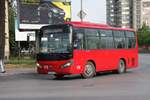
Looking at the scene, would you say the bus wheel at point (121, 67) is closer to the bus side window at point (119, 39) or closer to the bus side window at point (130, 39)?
the bus side window at point (119, 39)

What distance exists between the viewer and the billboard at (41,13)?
2113 inches

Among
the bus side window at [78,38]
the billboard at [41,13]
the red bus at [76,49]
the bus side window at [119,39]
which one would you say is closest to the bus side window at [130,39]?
the bus side window at [119,39]

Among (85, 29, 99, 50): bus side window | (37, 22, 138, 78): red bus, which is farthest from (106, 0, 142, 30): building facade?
(85, 29, 99, 50): bus side window

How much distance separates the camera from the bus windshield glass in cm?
2255

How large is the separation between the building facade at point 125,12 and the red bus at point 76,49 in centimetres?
11425

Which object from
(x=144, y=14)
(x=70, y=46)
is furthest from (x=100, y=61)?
(x=144, y=14)

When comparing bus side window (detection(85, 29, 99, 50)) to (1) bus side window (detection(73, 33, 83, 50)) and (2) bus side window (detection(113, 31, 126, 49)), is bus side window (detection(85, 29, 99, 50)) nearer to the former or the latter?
(1) bus side window (detection(73, 33, 83, 50))

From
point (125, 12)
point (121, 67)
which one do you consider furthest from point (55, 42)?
point (125, 12)

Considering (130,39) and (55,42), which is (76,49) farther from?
(130,39)

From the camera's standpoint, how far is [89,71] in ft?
77.8

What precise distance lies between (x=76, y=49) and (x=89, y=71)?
159cm

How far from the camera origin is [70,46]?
22438 millimetres

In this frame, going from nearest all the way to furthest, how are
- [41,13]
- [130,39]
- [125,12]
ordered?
[130,39], [41,13], [125,12]

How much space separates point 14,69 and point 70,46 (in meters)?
9.43
